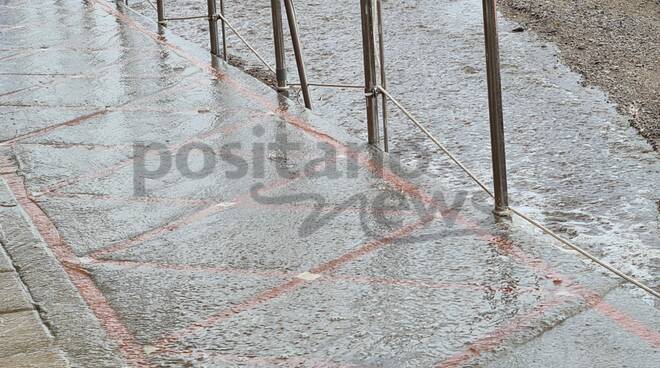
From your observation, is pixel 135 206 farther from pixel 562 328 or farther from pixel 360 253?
pixel 562 328

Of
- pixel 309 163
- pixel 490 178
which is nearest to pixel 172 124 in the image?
pixel 309 163

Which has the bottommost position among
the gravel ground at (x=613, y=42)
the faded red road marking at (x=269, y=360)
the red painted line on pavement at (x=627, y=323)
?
the gravel ground at (x=613, y=42)

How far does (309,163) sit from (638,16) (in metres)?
3.93

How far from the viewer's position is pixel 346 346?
326cm

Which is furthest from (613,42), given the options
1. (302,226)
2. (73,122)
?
(302,226)

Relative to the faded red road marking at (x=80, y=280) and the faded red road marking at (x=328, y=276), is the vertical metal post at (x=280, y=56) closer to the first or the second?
the faded red road marking at (x=80, y=280)

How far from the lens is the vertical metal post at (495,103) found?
396 cm

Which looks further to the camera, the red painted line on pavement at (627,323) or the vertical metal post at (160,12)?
the vertical metal post at (160,12)

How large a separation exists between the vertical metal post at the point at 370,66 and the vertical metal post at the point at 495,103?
96cm

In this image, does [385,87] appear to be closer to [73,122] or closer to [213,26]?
[73,122]

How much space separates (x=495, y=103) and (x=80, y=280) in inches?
63.0

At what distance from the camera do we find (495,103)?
405 cm

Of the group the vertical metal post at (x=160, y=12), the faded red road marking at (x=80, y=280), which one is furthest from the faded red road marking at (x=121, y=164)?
the vertical metal post at (x=160, y=12)

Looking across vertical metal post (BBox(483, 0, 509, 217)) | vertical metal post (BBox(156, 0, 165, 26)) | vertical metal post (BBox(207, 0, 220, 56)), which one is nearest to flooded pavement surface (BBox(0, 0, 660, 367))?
vertical metal post (BBox(483, 0, 509, 217))
